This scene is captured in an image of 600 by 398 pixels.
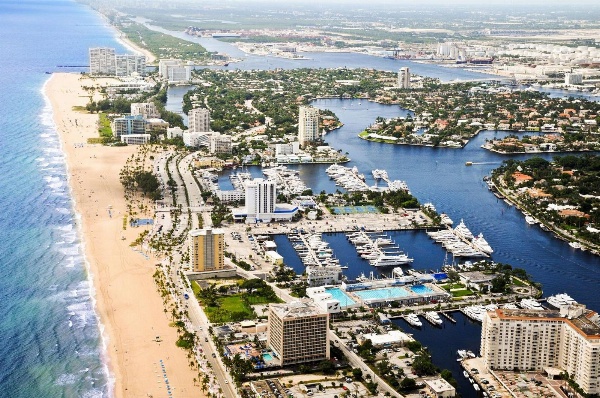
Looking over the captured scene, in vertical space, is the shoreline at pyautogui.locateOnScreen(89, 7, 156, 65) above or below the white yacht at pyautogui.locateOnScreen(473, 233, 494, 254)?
above

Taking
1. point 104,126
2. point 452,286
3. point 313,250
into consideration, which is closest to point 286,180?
point 313,250

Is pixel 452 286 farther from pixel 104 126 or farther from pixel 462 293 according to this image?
pixel 104 126

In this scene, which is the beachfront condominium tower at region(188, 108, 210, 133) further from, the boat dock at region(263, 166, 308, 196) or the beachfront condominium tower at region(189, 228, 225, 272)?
the beachfront condominium tower at region(189, 228, 225, 272)

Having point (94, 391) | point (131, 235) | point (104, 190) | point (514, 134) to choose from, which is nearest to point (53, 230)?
point (131, 235)

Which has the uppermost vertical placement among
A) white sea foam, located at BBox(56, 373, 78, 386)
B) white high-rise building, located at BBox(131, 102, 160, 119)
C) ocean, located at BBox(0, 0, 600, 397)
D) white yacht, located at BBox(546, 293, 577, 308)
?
white high-rise building, located at BBox(131, 102, 160, 119)

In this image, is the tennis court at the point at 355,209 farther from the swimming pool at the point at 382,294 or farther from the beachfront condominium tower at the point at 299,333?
the beachfront condominium tower at the point at 299,333

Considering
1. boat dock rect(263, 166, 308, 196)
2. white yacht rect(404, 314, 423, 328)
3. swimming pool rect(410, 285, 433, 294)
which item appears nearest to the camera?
white yacht rect(404, 314, 423, 328)

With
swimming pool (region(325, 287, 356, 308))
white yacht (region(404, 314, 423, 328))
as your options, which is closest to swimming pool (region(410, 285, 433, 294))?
white yacht (region(404, 314, 423, 328))
